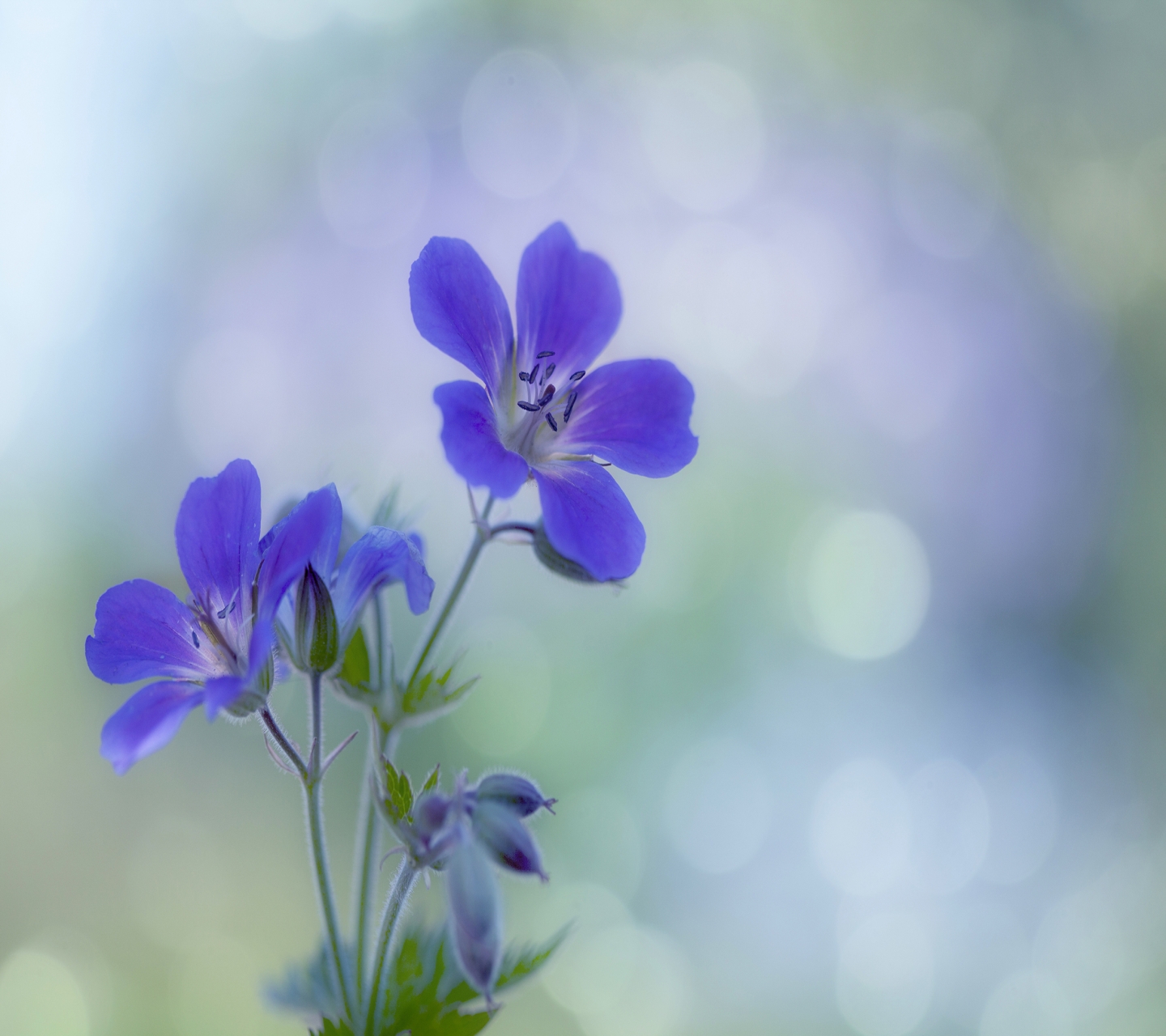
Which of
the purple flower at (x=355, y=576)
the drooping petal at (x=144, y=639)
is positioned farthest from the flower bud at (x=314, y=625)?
the drooping petal at (x=144, y=639)

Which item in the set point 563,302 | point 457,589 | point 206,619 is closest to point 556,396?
point 563,302

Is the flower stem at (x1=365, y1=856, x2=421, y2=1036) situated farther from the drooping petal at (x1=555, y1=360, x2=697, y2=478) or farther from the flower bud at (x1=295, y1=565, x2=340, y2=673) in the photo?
the drooping petal at (x1=555, y1=360, x2=697, y2=478)

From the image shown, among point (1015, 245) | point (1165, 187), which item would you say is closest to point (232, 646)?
point (1015, 245)

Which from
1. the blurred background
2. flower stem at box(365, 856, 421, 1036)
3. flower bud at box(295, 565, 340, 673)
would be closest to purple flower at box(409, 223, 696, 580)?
flower bud at box(295, 565, 340, 673)

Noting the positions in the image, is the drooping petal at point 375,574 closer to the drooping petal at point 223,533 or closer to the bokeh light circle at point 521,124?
the drooping petal at point 223,533

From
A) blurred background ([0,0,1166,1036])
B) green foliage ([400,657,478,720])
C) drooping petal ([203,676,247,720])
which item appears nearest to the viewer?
drooping petal ([203,676,247,720])

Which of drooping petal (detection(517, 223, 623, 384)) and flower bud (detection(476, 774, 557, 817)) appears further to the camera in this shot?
drooping petal (detection(517, 223, 623, 384))
